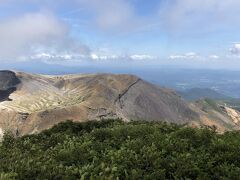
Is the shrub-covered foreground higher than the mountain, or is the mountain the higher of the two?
the shrub-covered foreground

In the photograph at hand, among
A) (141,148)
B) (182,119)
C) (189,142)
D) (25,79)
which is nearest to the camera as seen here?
(141,148)

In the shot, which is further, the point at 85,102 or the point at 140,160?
the point at 85,102

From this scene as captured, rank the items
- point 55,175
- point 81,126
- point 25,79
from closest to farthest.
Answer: point 55,175 < point 81,126 < point 25,79

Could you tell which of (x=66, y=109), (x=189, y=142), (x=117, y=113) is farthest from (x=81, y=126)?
(x=117, y=113)

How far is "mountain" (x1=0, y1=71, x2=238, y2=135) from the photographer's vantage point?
109500 millimetres

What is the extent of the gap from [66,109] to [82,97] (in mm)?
21192

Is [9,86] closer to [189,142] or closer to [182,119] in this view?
[182,119]

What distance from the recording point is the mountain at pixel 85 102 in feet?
359

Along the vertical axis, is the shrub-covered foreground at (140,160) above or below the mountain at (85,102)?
above

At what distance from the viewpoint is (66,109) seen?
367 feet

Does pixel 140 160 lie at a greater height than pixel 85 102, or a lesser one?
greater

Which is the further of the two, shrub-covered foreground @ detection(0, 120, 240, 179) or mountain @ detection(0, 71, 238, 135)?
mountain @ detection(0, 71, 238, 135)

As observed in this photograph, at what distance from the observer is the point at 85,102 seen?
395 feet

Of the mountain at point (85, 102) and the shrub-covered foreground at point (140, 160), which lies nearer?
the shrub-covered foreground at point (140, 160)
